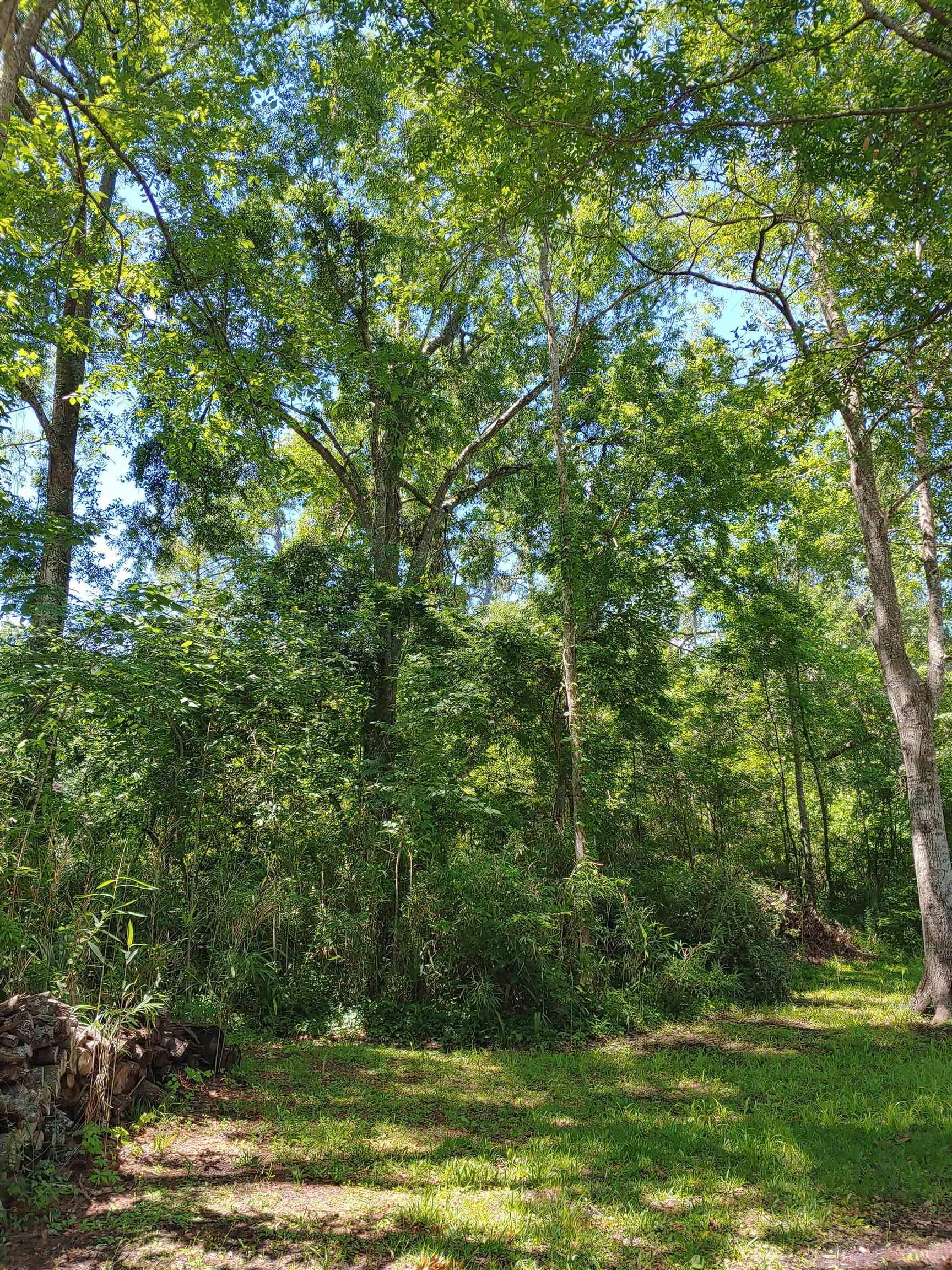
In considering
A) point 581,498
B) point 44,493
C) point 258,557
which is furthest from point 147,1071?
point 44,493

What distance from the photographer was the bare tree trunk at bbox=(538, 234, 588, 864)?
7.91 meters

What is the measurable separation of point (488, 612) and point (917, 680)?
5808 millimetres

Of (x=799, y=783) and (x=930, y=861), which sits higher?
(x=799, y=783)

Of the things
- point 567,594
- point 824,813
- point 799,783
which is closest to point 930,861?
point 799,783

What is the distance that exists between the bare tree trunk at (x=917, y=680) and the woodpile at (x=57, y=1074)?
6.95m

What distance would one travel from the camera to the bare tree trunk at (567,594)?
791 centimetres

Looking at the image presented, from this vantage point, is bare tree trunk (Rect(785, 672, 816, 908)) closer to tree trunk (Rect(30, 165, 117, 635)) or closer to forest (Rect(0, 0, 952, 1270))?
forest (Rect(0, 0, 952, 1270))

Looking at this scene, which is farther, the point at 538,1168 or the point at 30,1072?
the point at 538,1168

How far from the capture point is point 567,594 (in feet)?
27.1

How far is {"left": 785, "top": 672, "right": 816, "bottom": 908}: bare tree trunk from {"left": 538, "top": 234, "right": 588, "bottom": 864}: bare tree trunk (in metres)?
4.07

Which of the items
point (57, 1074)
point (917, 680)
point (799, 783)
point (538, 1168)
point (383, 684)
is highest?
point (383, 684)

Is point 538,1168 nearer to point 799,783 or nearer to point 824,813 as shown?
point 799,783

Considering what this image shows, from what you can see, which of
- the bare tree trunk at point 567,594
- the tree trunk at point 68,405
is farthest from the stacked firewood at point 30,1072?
the tree trunk at point 68,405

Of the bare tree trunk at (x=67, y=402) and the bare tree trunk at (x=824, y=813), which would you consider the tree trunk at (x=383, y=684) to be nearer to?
the bare tree trunk at (x=67, y=402)
